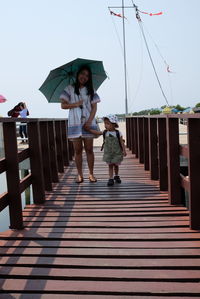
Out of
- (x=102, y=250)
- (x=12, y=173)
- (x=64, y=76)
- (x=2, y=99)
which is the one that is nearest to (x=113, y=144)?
(x=64, y=76)

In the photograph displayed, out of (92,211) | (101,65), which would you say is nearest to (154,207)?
(92,211)

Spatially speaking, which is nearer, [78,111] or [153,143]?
[78,111]

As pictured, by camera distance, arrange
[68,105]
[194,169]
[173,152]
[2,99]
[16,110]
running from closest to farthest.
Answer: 1. [194,169]
2. [173,152]
3. [68,105]
4. [16,110]
5. [2,99]

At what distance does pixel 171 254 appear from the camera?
288 centimetres

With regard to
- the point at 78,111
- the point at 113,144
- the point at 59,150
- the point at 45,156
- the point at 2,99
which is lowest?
the point at 59,150

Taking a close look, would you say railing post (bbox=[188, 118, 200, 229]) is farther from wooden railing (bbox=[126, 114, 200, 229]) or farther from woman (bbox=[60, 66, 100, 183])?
woman (bbox=[60, 66, 100, 183])

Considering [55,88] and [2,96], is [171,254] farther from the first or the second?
[2,96]

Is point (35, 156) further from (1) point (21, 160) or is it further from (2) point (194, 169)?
(2) point (194, 169)

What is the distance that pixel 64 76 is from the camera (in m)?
5.54

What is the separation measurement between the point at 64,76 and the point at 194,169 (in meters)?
2.85

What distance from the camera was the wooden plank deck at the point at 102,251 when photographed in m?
2.41

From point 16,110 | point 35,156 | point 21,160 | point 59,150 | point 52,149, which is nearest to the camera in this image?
point 21,160

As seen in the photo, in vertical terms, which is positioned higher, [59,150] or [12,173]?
[12,173]

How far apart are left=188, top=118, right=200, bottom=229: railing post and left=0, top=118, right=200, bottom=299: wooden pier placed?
0.28 feet
